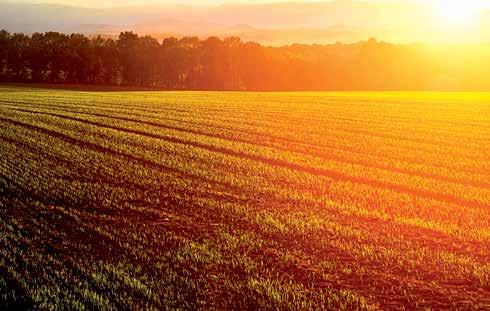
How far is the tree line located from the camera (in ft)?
325

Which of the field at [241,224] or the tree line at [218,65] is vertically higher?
the tree line at [218,65]

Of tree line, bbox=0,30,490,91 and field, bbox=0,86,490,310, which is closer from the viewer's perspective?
field, bbox=0,86,490,310

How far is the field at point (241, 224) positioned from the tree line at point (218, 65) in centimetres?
7966

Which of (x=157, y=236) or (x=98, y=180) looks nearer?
(x=157, y=236)

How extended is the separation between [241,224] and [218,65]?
9807 centimetres

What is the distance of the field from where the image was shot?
8719 mm

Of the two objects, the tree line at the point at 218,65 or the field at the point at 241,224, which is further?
the tree line at the point at 218,65

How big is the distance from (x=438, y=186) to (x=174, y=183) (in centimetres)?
740

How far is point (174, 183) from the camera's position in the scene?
15828mm

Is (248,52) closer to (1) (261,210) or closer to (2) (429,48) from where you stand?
(2) (429,48)

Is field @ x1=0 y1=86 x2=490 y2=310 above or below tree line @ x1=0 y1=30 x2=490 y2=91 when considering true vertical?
below

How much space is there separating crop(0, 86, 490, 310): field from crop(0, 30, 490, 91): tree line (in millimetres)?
79661

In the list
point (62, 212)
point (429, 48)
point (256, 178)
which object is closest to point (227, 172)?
point (256, 178)

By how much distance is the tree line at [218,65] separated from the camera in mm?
98938
